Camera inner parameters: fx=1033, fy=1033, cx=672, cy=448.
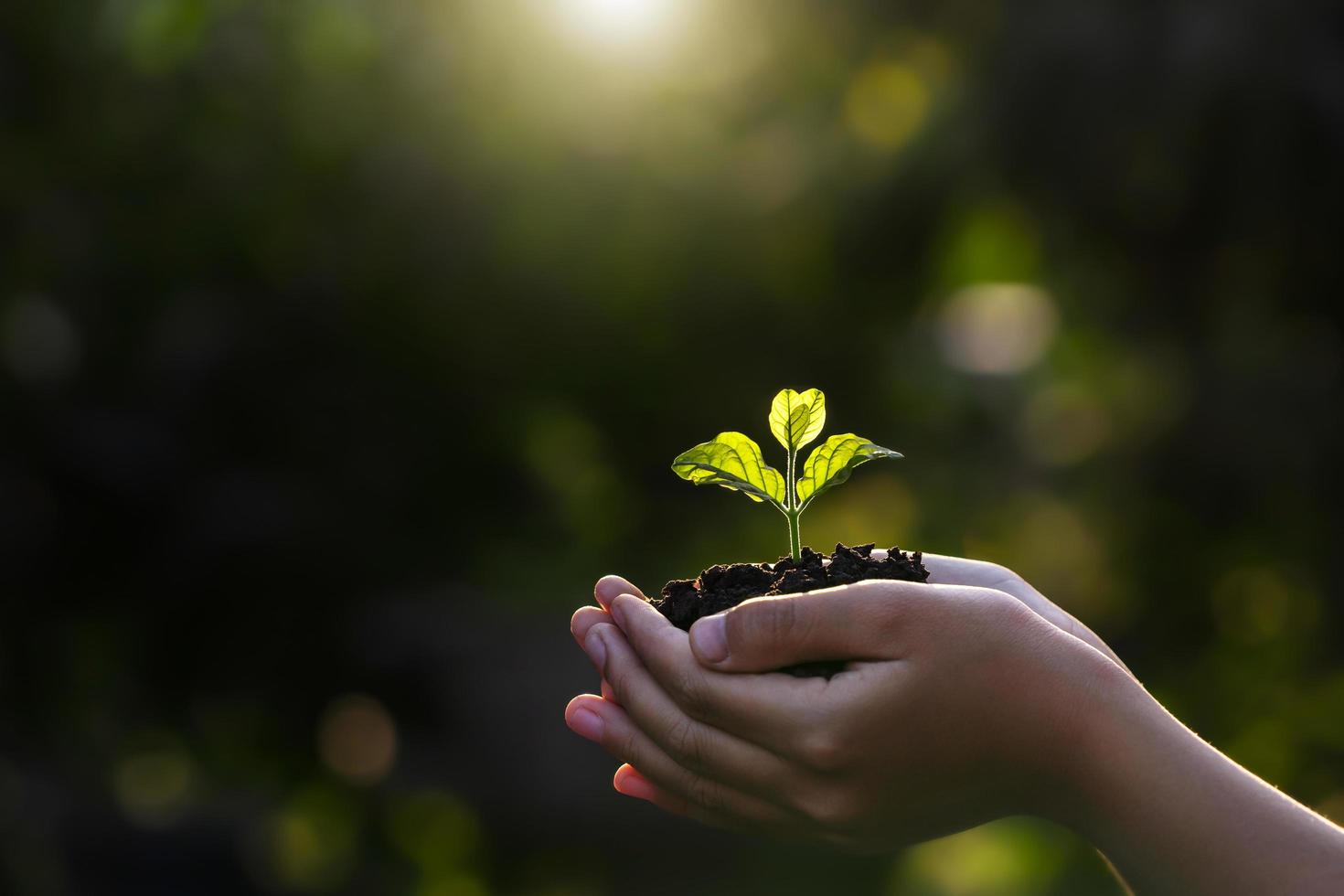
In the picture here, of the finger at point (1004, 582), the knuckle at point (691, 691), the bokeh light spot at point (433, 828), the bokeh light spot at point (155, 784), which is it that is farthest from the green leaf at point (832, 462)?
the bokeh light spot at point (155, 784)

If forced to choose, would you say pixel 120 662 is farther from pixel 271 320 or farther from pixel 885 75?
pixel 885 75

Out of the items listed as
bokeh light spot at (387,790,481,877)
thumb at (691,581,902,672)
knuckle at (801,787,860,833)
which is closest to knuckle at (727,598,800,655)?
thumb at (691,581,902,672)

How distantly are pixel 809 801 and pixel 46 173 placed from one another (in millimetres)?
4442

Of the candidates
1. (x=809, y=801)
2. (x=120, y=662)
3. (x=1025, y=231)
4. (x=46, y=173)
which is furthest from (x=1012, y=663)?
(x=46, y=173)

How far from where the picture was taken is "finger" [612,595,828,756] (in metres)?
1.10

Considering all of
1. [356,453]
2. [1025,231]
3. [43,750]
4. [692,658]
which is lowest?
[692,658]

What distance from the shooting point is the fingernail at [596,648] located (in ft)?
4.18

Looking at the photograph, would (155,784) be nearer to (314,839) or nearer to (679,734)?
(314,839)

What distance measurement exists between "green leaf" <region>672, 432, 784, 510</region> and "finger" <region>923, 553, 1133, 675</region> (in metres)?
0.29

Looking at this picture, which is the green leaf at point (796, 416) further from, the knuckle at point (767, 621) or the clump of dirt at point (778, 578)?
the knuckle at point (767, 621)

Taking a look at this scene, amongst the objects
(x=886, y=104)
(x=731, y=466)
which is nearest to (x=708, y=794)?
(x=731, y=466)

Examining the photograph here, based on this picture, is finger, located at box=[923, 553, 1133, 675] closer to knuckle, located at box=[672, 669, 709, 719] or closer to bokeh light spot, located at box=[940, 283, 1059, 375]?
knuckle, located at box=[672, 669, 709, 719]

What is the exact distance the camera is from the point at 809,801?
45.9 inches

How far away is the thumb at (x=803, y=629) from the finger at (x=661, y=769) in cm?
20
